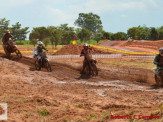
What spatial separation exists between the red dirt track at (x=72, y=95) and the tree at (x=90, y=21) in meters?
129

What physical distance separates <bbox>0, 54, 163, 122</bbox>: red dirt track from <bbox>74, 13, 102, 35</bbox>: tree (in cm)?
12925

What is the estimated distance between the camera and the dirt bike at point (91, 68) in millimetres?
19266

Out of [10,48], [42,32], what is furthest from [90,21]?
[10,48]

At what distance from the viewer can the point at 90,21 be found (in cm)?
14900

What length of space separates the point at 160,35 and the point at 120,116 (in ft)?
304

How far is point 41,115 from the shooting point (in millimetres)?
9297

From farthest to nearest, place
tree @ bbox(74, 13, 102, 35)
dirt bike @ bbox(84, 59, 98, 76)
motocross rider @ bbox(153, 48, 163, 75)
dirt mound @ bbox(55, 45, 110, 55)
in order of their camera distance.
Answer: tree @ bbox(74, 13, 102, 35)
dirt mound @ bbox(55, 45, 110, 55)
dirt bike @ bbox(84, 59, 98, 76)
motocross rider @ bbox(153, 48, 163, 75)

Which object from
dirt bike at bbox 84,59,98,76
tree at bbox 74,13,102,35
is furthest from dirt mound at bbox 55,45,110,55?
tree at bbox 74,13,102,35

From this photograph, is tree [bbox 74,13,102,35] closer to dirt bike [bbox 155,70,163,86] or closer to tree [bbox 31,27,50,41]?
tree [bbox 31,27,50,41]

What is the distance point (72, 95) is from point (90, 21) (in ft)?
453

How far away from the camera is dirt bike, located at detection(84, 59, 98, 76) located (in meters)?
19.3

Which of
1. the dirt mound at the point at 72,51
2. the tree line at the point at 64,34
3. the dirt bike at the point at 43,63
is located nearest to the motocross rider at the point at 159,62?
the dirt bike at the point at 43,63

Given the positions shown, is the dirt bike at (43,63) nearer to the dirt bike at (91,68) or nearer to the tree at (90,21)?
the dirt bike at (91,68)

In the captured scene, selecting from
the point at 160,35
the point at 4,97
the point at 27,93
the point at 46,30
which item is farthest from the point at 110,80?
the point at 160,35
